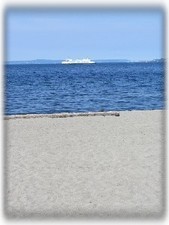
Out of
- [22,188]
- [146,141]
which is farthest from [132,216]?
[146,141]

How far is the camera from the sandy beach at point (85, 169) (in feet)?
24.1

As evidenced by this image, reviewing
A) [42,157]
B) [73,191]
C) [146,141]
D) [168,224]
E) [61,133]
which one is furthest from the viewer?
[61,133]

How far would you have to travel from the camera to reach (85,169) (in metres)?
9.61

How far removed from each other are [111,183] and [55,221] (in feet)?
6.67

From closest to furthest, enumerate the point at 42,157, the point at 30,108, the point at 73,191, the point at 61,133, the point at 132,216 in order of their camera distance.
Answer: the point at 132,216 → the point at 73,191 → the point at 42,157 → the point at 61,133 → the point at 30,108

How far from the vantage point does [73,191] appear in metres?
8.08

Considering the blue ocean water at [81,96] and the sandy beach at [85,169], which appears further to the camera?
the blue ocean water at [81,96]

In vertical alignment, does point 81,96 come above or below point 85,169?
above

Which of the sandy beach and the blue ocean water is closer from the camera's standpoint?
the sandy beach

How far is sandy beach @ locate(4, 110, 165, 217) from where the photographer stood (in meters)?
7.35

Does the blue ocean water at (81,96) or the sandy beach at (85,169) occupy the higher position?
the blue ocean water at (81,96)

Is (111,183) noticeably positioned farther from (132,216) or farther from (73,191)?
(132,216)

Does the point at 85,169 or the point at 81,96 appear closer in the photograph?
the point at 85,169

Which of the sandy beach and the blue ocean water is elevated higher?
the blue ocean water
